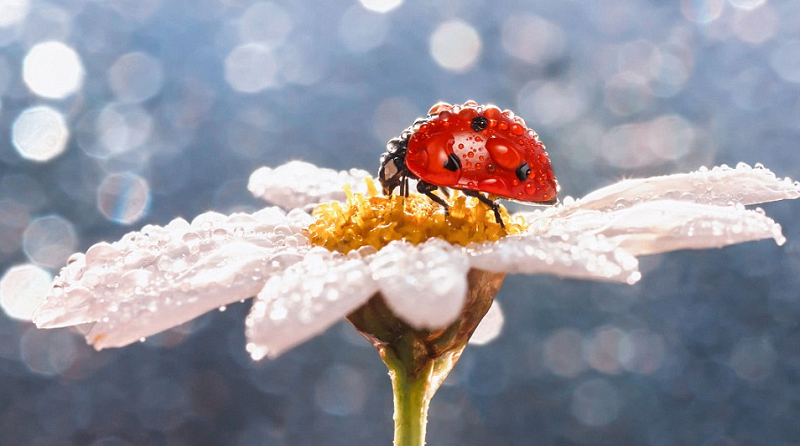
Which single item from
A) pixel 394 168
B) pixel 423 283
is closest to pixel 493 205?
pixel 394 168

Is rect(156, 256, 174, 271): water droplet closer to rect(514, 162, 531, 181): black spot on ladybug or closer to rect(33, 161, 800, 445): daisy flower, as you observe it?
rect(33, 161, 800, 445): daisy flower

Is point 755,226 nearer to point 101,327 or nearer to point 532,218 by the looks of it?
point 532,218

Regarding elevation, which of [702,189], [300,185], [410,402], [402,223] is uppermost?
[300,185]

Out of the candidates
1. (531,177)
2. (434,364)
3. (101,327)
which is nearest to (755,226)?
(531,177)

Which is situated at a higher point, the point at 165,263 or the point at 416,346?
the point at 165,263

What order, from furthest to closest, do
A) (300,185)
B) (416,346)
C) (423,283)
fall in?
(300,185), (416,346), (423,283)

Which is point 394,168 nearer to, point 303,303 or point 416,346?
point 416,346

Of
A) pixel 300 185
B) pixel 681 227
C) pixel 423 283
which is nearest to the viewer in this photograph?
pixel 423 283

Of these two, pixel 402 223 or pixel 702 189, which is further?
pixel 702 189
